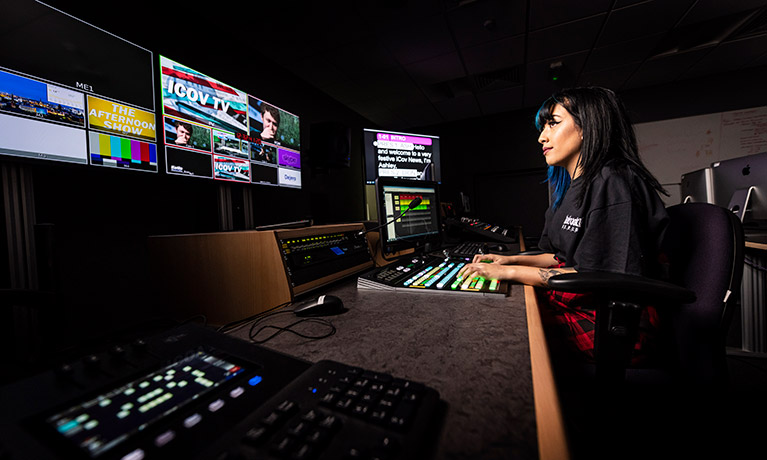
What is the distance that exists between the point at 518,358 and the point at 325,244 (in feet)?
2.23

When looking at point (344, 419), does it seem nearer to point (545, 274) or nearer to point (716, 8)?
point (545, 274)

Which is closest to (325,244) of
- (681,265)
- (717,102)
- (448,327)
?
(448,327)

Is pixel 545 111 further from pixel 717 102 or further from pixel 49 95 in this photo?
pixel 717 102

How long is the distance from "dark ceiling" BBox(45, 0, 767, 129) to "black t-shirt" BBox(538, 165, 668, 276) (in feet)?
6.38

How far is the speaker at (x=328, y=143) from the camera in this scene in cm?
251

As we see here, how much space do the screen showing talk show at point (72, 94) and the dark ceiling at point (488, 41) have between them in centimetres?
66

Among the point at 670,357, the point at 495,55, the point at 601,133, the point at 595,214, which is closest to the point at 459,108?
the point at 495,55

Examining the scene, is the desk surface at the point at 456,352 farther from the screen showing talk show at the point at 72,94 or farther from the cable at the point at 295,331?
the screen showing talk show at the point at 72,94

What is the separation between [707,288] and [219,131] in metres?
1.94

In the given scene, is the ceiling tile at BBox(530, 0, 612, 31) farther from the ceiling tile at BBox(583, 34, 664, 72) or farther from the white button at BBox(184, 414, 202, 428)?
the white button at BBox(184, 414, 202, 428)

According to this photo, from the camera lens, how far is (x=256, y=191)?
2.36 metres

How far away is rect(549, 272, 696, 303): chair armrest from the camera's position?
1.80 ft

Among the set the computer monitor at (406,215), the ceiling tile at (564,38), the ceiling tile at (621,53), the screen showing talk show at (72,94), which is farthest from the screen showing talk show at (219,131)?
the ceiling tile at (621,53)

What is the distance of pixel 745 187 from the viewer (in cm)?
190
